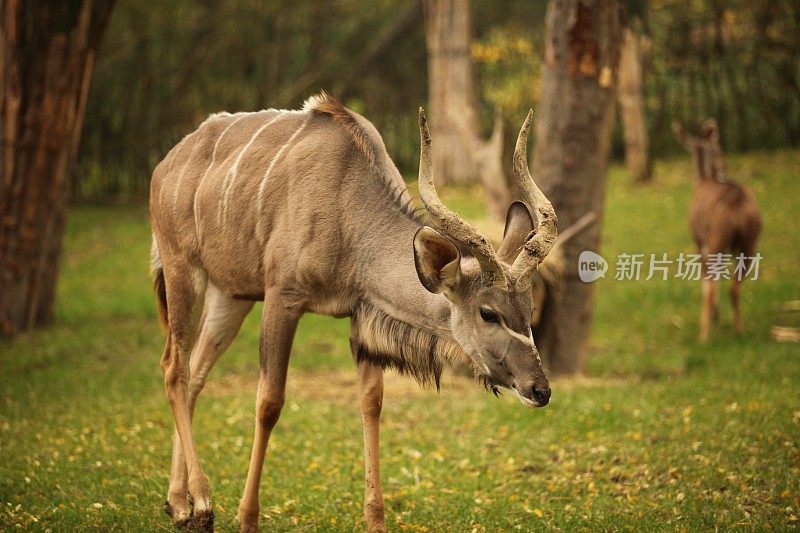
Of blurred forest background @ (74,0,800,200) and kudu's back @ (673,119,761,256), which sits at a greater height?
blurred forest background @ (74,0,800,200)

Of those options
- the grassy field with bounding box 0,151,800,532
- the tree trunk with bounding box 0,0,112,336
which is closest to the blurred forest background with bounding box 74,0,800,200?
the grassy field with bounding box 0,151,800,532

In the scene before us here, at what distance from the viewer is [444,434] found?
7250mm

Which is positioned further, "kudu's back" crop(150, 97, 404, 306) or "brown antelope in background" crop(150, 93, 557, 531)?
"kudu's back" crop(150, 97, 404, 306)

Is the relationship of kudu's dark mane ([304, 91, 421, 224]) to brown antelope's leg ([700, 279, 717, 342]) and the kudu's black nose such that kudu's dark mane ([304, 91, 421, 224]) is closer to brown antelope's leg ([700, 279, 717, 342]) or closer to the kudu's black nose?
the kudu's black nose

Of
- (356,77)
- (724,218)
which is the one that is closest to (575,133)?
(724,218)

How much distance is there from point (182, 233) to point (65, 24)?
4583 mm

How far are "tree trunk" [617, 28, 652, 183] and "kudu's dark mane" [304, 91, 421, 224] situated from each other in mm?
12447

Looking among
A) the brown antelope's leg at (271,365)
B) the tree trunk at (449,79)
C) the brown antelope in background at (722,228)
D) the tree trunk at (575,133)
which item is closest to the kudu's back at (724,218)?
the brown antelope in background at (722,228)

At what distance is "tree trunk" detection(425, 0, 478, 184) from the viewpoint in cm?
1761

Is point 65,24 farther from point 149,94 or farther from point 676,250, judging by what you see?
point 149,94

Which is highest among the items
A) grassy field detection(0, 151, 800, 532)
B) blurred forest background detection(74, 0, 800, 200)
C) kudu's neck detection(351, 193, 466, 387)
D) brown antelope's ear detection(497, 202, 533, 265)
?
blurred forest background detection(74, 0, 800, 200)

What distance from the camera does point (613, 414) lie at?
737 centimetres

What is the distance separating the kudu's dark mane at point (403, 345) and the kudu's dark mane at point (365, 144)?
535 millimetres

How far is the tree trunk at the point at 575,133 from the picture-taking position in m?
8.46
